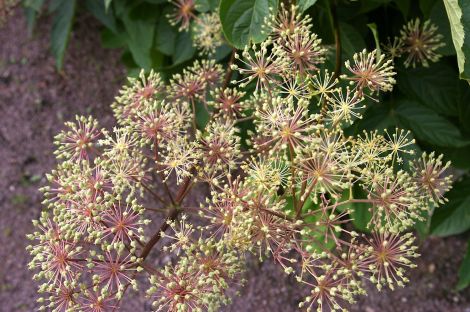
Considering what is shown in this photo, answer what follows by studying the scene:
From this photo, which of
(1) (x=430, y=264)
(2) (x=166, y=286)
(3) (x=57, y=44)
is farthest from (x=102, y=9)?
(1) (x=430, y=264)

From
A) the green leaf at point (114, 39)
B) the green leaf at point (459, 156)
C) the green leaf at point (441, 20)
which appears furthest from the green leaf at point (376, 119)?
the green leaf at point (114, 39)

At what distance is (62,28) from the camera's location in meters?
2.76

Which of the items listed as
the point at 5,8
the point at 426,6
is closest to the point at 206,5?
the point at 426,6

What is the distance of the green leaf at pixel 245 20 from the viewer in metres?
1.32

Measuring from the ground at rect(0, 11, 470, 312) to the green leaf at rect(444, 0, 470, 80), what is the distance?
1.87 m

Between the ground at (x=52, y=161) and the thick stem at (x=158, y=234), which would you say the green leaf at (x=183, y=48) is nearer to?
the thick stem at (x=158, y=234)

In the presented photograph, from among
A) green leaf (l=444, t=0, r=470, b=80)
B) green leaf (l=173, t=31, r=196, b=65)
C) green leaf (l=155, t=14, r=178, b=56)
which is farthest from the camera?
green leaf (l=155, t=14, r=178, b=56)

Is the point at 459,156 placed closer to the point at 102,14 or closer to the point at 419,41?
the point at 419,41

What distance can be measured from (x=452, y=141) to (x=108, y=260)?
3.80 feet

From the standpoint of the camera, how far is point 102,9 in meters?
2.77

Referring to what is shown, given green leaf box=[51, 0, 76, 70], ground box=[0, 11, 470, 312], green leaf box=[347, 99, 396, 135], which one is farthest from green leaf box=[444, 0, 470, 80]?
green leaf box=[51, 0, 76, 70]

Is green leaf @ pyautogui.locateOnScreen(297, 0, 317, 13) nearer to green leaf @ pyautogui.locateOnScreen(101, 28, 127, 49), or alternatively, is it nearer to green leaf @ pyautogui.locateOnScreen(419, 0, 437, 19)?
green leaf @ pyautogui.locateOnScreen(419, 0, 437, 19)

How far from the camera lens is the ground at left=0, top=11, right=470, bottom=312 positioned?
2766 millimetres

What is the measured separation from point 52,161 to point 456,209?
254 centimetres
